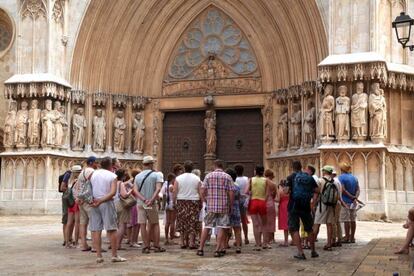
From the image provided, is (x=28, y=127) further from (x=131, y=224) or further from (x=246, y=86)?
(x=131, y=224)

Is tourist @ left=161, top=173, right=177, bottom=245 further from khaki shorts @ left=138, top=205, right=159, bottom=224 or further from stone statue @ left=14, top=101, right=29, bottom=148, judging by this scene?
stone statue @ left=14, top=101, right=29, bottom=148

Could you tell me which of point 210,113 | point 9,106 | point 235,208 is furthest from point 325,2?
point 9,106

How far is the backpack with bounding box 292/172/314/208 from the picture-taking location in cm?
937

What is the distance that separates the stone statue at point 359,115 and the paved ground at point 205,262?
5470mm

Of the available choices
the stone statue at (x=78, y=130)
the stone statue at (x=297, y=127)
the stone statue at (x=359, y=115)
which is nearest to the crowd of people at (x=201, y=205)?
the stone statue at (x=359, y=115)

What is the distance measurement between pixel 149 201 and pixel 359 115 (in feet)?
28.8

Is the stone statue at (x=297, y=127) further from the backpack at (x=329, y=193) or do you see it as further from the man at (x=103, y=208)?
the man at (x=103, y=208)

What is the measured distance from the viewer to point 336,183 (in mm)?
11094

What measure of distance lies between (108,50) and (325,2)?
8.19m

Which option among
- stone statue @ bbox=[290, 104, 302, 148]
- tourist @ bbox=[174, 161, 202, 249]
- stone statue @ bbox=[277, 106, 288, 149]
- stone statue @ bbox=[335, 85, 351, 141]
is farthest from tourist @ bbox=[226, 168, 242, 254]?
stone statue @ bbox=[277, 106, 288, 149]

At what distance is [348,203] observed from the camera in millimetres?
11688

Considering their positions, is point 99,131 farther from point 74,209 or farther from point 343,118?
point 74,209

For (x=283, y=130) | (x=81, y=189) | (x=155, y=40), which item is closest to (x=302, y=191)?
(x=81, y=189)

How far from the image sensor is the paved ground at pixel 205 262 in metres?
7.81
